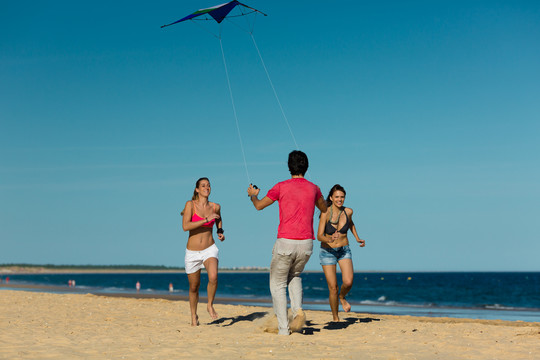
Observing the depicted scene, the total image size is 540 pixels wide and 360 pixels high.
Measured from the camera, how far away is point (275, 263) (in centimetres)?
660

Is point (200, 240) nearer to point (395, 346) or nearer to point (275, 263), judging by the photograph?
point (275, 263)

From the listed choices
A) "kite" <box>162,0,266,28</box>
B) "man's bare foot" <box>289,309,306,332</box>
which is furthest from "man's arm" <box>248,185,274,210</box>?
"kite" <box>162,0,266,28</box>

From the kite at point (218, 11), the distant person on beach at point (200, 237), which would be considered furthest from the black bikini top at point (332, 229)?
the kite at point (218, 11)

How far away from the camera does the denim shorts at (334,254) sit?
27.0 feet

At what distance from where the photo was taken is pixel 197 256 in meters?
7.96

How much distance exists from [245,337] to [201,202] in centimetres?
218

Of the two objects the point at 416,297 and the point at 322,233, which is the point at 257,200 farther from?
the point at 416,297

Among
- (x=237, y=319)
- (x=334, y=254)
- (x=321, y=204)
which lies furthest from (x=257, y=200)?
(x=237, y=319)

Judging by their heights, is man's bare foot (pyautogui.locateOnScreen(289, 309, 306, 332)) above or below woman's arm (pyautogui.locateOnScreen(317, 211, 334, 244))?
below

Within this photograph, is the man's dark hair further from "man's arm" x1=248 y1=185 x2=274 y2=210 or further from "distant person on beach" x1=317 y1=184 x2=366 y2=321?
"distant person on beach" x1=317 y1=184 x2=366 y2=321

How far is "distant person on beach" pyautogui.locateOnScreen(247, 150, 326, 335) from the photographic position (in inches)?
257

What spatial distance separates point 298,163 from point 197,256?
7.33 feet

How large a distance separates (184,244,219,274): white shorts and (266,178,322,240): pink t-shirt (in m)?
1.69

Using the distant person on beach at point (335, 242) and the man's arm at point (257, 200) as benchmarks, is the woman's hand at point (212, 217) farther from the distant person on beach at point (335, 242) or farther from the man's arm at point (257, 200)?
the distant person on beach at point (335, 242)
